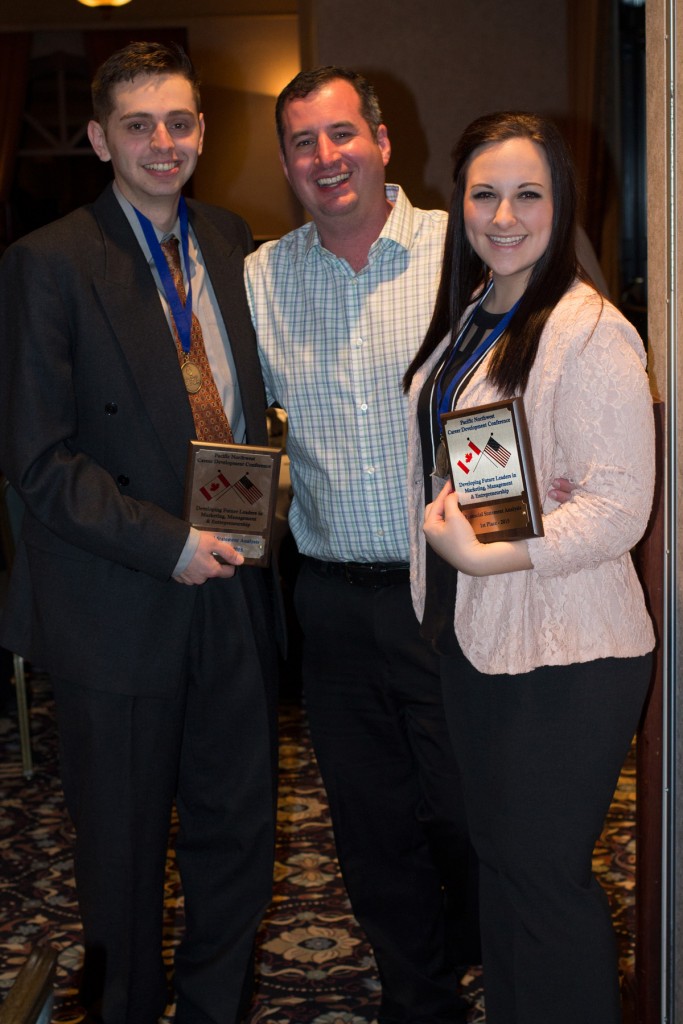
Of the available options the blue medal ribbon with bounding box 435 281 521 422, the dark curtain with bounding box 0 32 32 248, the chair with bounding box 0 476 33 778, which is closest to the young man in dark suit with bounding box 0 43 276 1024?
the blue medal ribbon with bounding box 435 281 521 422

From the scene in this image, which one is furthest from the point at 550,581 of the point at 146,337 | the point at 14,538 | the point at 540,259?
the point at 14,538

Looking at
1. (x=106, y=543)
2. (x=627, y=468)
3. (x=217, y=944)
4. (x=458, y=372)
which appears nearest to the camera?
(x=627, y=468)

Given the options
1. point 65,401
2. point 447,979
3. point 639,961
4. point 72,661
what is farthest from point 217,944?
point 65,401

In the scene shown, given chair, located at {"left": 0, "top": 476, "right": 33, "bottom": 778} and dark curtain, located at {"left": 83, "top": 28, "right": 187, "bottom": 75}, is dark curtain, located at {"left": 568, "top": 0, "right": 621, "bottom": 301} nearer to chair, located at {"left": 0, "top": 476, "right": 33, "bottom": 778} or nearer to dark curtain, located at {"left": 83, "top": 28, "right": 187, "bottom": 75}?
chair, located at {"left": 0, "top": 476, "right": 33, "bottom": 778}

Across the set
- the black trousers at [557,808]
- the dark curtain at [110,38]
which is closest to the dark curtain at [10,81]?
the dark curtain at [110,38]

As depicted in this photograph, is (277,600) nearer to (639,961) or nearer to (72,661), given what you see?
(72,661)

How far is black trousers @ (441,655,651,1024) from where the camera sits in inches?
68.8

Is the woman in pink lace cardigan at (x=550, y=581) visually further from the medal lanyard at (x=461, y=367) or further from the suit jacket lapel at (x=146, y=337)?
the suit jacket lapel at (x=146, y=337)

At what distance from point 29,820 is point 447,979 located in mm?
1757

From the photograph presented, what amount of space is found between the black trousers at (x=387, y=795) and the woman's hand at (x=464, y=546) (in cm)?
63

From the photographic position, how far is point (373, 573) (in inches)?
92.4

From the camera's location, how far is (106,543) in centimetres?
207

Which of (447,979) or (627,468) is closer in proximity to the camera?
(627,468)

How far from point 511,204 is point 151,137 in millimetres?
754
